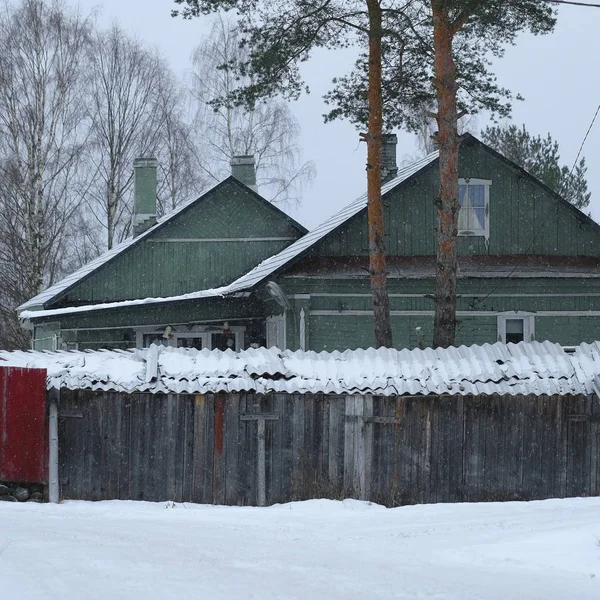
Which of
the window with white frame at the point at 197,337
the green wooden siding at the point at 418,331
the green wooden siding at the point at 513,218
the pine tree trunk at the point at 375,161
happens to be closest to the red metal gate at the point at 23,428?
the pine tree trunk at the point at 375,161

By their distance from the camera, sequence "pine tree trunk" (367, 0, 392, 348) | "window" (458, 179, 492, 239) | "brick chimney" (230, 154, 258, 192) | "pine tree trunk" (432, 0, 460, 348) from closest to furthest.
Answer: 1. "pine tree trunk" (432, 0, 460, 348)
2. "pine tree trunk" (367, 0, 392, 348)
3. "window" (458, 179, 492, 239)
4. "brick chimney" (230, 154, 258, 192)

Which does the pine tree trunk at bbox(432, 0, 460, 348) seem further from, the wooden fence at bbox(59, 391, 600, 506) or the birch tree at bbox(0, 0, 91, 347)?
the birch tree at bbox(0, 0, 91, 347)

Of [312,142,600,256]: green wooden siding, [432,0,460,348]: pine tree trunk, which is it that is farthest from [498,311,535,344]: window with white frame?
[432,0,460,348]: pine tree trunk

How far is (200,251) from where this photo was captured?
28.0m

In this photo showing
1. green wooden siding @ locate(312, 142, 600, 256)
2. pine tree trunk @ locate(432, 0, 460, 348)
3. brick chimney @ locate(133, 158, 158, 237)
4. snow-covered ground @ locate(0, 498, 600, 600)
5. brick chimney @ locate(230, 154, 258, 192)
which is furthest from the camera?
brick chimney @ locate(133, 158, 158, 237)

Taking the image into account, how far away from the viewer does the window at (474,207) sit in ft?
75.6

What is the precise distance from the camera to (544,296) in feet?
76.0

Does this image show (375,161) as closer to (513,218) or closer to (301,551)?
(513,218)

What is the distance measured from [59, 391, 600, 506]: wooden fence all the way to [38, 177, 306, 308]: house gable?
12.9 meters

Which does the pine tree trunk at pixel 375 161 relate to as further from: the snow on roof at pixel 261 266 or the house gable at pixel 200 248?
the house gable at pixel 200 248

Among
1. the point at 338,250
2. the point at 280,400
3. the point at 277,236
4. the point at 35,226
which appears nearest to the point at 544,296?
the point at 338,250

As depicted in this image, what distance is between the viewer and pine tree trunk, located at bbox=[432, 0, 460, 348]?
17141mm

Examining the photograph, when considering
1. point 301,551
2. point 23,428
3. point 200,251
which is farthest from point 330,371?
point 200,251

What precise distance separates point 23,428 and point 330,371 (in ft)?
13.0
